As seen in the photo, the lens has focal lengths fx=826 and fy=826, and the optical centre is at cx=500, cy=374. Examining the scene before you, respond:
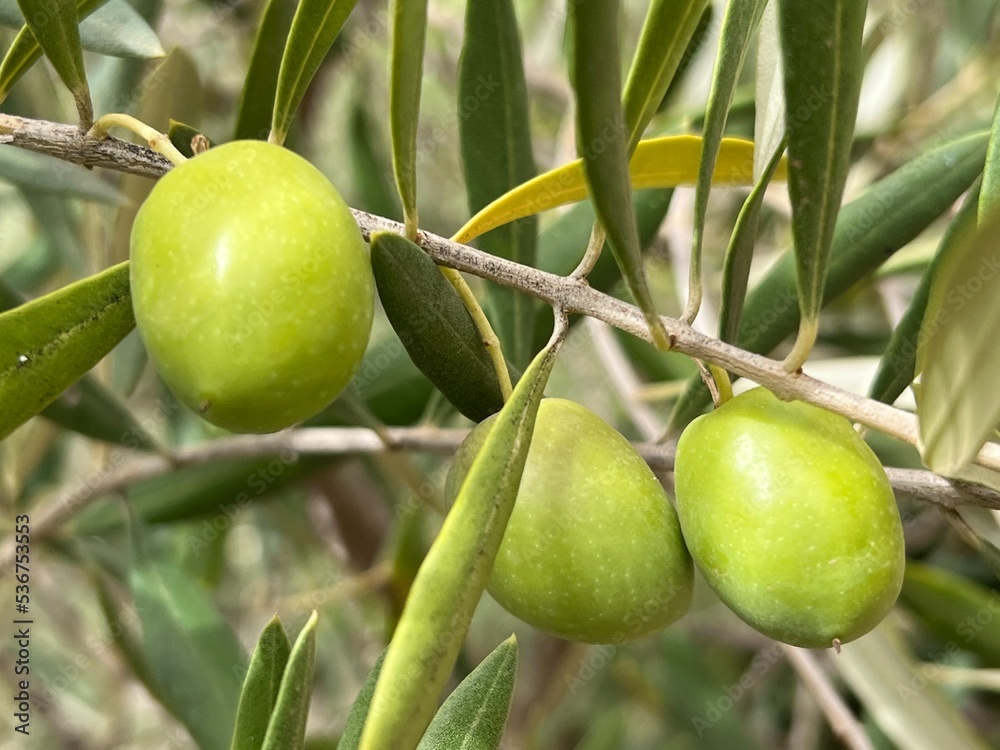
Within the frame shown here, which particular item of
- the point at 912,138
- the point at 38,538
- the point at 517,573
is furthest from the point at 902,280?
the point at 38,538

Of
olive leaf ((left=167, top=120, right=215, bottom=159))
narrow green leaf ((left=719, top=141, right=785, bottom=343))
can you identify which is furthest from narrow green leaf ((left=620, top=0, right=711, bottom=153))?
olive leaf ((left=167, top=120, right=215, bottom=159))

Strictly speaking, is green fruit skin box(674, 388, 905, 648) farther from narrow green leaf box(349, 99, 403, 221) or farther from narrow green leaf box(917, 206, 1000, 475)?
narrow green leaf box(349, 99, 403, 221)

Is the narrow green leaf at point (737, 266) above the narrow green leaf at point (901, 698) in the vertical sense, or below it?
above

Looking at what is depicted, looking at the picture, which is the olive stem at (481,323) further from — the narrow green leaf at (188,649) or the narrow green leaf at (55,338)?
the narrow green leaf at (188,649)

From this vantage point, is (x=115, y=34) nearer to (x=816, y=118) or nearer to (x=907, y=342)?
(x=816, y=118)

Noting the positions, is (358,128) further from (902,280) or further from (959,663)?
(959,663)

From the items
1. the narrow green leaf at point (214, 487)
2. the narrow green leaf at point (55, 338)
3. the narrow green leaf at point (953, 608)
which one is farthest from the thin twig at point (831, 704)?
the narrow green leaf at point (55, 338)
